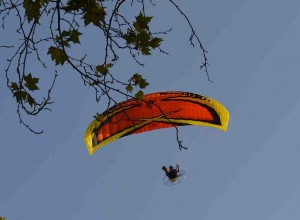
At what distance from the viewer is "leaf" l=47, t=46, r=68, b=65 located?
547cm

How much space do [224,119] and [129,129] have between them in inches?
131

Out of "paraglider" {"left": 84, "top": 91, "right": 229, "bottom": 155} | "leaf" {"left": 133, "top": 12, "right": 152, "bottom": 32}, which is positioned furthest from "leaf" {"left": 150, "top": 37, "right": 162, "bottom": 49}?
"paraglider" {"left": 84, "top": 91, "right": 229, "bottom": 155}

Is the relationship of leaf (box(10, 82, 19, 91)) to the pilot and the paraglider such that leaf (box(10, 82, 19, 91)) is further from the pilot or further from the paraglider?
the pilot

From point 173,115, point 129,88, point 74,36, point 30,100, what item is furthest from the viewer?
point 173,115

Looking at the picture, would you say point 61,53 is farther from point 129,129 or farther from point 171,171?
point 171,171

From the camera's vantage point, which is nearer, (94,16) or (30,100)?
(30,100)

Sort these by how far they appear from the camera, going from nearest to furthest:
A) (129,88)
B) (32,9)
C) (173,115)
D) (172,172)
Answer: (32,9), (129,88), (173,115), (172,172)

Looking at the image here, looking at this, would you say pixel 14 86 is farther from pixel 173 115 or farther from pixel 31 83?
pixel 173 115

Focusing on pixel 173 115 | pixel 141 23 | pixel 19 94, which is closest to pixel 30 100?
pixel 19 94

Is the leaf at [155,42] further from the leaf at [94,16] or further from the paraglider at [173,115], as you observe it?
the paraglider at [173,115]

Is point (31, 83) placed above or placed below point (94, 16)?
below

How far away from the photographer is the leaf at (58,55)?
215 inches

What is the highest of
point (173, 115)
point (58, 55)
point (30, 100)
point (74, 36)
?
point (173, 115)

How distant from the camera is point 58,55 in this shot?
18.0 ft
